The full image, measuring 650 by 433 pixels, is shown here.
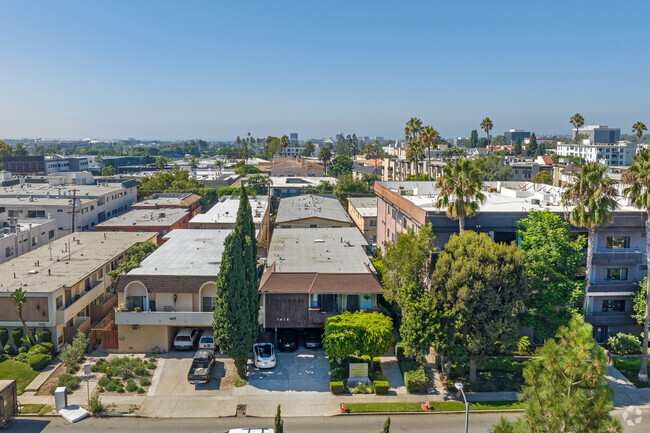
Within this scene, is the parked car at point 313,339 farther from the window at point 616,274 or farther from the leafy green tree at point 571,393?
the leafy green tree at point 571,393

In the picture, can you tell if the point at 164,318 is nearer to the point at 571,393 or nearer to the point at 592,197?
the point at 571,393

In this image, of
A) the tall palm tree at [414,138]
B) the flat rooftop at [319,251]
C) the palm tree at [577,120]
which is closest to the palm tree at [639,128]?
the palm tree at [577,120]

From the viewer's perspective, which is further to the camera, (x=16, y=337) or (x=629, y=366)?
(x=16, y=337)

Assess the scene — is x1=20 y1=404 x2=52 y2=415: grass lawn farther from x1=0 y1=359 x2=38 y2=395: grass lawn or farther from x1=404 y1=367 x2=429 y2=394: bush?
x1=404 y1=367 x2=429 y2=394: bush

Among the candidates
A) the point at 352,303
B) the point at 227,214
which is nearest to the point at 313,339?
the point at 352,303

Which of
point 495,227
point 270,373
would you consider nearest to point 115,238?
point 270,373

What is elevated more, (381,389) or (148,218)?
(148,218)
